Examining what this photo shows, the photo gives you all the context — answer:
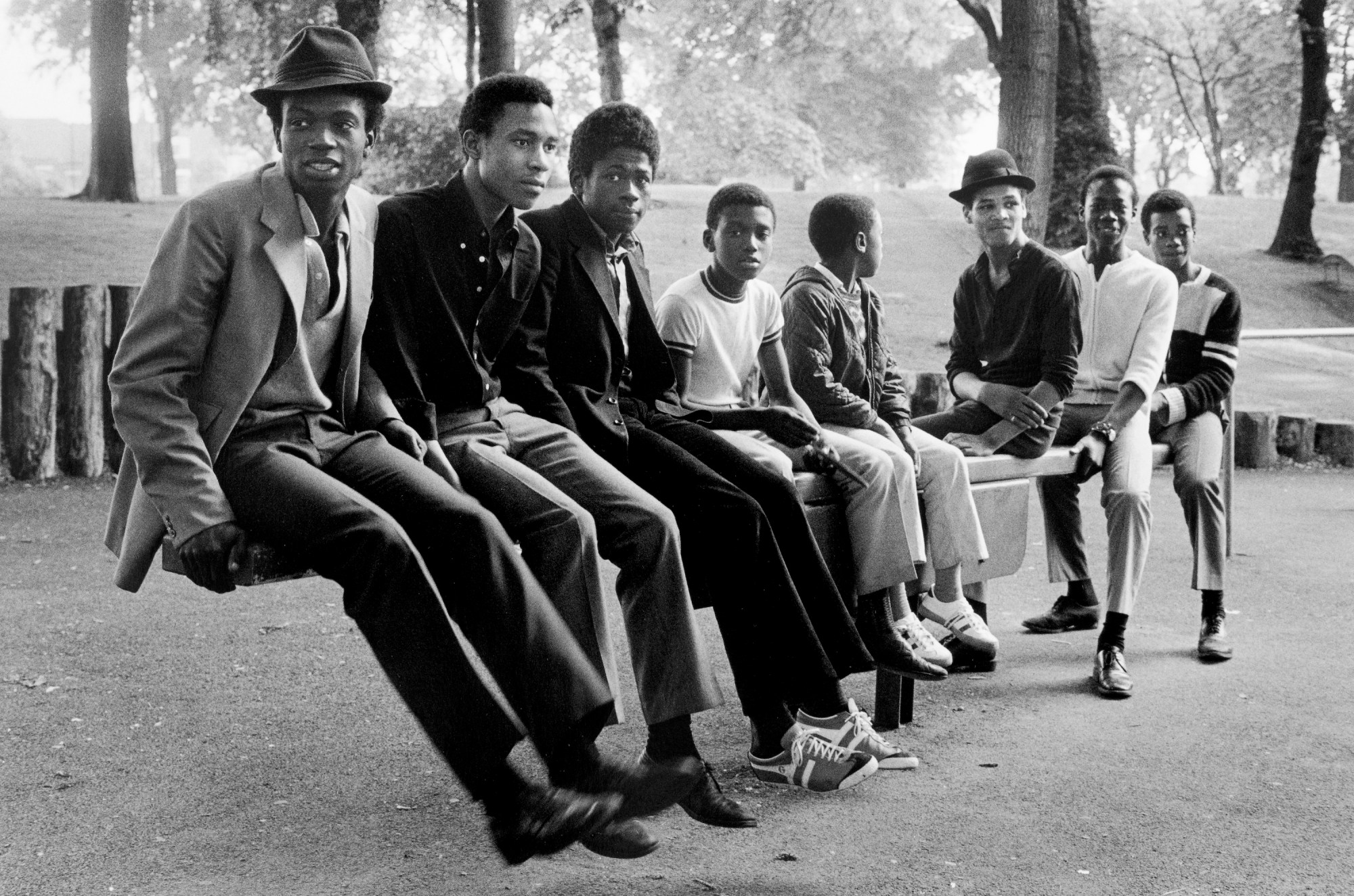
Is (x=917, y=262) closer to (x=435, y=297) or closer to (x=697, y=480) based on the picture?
(x=697, y=480)

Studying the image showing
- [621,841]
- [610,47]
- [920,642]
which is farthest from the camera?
[610,47]

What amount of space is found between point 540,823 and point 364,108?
1814 millimetres

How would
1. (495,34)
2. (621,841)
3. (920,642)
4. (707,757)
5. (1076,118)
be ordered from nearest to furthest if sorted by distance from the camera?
(621,841) → (707,757) → (920,642) → (495,34) → (1076,118)

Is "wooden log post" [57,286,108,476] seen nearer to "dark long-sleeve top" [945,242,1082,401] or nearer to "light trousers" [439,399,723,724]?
"dark long-sleeve top" [945,242,1082,401]

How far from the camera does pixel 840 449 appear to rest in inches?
184

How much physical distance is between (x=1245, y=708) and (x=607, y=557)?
244cm

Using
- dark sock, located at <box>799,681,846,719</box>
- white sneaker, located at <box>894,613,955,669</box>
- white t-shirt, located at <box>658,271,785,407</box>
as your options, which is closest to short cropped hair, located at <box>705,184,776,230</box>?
white t-shirt, located at <box>658,271,785,407</box>

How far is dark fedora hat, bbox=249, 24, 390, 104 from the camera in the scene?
3.57 meters

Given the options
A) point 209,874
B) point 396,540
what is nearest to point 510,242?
point 396,540

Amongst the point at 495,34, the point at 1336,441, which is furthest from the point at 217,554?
the point at 1336,441

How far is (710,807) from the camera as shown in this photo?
3574mm

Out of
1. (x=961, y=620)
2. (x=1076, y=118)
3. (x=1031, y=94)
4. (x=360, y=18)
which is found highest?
(x=360, y=18)

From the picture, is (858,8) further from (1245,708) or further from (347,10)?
(1245,708)

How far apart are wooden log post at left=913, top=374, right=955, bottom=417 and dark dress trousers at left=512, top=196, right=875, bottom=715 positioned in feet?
20.3
